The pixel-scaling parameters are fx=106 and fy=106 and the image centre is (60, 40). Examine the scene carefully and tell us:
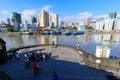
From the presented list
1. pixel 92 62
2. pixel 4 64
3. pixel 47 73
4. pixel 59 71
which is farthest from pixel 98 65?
pixel 4 64

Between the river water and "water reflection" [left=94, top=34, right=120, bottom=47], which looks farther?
"water reflection" [left=94, top=34, right=120, bottom=47]

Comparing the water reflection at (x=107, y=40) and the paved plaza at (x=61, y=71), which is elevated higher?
the paved plaza at (x=61, y=71)

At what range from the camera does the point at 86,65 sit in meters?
13.5

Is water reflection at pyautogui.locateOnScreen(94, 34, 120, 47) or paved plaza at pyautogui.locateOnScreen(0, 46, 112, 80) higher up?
paved plaza at pyautogui.locateOnScreen(0, 46, 112, 80)

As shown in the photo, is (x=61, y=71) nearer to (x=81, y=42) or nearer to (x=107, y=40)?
(x=81, y=42)

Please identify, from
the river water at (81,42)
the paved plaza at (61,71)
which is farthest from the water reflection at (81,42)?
the paved plaza at (61,71)

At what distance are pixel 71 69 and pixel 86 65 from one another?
7.36 ft

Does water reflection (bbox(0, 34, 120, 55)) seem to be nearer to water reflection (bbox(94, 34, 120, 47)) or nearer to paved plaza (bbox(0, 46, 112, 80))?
water reflection (bbox(94, 34, 120, 47))

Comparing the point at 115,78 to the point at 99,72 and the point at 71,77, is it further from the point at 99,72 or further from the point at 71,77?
the point at 71,77

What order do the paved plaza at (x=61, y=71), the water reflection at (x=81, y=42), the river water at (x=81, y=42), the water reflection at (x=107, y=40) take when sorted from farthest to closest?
the water reflection at (x=107, y=40) → the water reflection at (x=81, y=42) → the river water at (x=81, y=42) → the paved plaza at (x=61, y=71)

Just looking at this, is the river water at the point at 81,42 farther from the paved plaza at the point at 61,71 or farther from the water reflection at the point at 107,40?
the paved plaza at the point at 61,71

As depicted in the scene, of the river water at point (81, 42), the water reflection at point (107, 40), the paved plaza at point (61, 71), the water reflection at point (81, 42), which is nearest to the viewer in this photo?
the paved plaza at point (61, 71)

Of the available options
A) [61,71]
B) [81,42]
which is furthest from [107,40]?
[61,71]

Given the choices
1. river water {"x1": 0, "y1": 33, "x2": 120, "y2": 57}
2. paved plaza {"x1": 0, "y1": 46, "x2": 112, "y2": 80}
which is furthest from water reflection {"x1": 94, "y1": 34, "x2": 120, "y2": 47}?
paved plaza {"x1": 0, "y1": 46, "x2": 112, "y2": 80}
